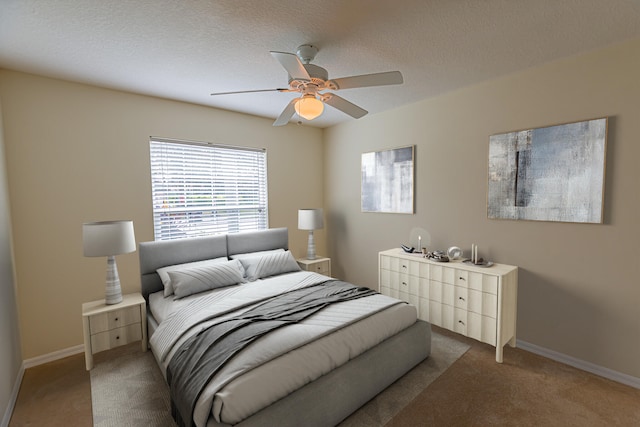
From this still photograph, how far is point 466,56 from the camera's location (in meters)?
2.35

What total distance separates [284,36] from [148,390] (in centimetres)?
285

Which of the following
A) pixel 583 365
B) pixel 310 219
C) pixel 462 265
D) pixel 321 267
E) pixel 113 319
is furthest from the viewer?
pixel 321 267

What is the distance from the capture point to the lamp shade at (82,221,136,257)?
8.12 ft

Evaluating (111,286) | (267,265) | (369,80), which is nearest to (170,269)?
(111,286)

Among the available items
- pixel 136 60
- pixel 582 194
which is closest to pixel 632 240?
pixel 582 194

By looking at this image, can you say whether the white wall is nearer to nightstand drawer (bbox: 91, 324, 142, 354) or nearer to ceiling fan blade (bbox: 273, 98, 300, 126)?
nightstand drawer (bbox: 91, 324, 142, 354)

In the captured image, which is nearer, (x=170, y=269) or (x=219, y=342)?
(x=219, y=342)

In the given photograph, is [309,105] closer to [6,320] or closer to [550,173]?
[550,173]

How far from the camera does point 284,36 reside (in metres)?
2.02

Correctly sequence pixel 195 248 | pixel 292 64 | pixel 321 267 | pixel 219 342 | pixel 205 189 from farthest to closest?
pixel 321 267
pixel 205 189
pixel 195 248
pixel 219 342
pixel 292 64

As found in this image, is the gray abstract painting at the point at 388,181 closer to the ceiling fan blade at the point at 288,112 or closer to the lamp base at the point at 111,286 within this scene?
the ceiling fan blade at the point at 288,112

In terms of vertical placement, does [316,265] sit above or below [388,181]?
below

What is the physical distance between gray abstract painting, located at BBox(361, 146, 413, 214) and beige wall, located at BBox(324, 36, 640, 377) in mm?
124

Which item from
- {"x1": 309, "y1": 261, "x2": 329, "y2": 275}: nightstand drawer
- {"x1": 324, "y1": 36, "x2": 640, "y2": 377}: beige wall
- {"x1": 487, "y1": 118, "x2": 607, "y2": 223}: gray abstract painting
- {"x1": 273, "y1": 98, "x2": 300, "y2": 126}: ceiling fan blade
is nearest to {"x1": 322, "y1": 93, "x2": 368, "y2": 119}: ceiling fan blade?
{"x1": 273, "y1": 98, "x2": 300, "y2": 126}: ceiling fan blade
